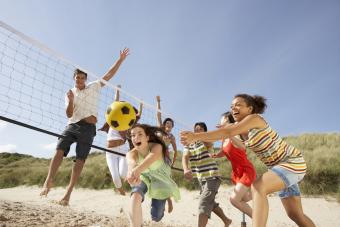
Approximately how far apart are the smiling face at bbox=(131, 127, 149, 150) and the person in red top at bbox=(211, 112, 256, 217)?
1.19 meters

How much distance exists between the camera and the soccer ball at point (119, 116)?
4500 mm

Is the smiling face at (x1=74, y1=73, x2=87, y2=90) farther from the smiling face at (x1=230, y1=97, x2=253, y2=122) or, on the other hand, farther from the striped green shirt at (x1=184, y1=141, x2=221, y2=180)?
the smiling face at (x1=230, y1=97, x2=253, y2=122)

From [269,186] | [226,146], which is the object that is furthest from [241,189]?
[269,186]

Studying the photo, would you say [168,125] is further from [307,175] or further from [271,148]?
[307,175]

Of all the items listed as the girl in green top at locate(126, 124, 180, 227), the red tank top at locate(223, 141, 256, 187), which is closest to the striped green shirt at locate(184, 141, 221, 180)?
the red tank top at locate(223, 141, 256, 187)

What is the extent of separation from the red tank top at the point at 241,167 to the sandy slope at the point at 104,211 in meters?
2.01

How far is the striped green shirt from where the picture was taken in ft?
15.8

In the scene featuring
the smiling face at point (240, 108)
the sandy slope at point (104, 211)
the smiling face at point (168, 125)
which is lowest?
the sandy slope at point (104, 211)

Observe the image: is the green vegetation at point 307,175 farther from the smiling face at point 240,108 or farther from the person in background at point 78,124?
the smiling face at point 240,108

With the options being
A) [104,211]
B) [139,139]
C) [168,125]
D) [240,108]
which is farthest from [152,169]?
[104,211]

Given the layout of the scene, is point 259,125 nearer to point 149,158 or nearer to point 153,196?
point 149,158

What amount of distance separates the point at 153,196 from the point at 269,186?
4.62 ft

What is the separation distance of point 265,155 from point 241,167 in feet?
4.76

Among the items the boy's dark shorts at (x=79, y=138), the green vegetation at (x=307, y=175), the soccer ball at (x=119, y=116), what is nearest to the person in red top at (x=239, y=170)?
the soccer ball at (x=119, y=116)
